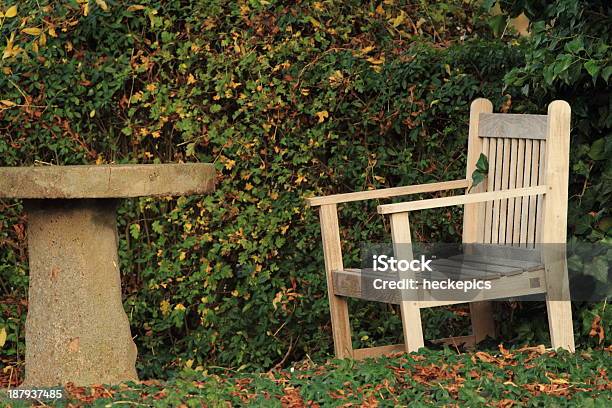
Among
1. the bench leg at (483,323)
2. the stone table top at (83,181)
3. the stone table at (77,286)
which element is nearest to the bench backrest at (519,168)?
the bench leg at (483,323)

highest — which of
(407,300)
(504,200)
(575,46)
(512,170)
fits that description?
(575,46)

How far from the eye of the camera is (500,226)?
16.6ft

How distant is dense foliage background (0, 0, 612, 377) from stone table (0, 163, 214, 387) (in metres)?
1.27

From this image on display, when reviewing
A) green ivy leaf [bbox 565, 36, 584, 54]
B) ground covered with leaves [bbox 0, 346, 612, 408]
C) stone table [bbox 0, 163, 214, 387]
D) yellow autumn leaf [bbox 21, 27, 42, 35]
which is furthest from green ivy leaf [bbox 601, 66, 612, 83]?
yellow autumn leaf [bbox 21, 27, 42, 35]

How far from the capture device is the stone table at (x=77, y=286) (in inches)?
181

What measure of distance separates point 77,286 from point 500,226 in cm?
188

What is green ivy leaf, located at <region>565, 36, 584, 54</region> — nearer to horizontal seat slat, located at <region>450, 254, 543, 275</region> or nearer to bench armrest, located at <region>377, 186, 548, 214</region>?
bench armrest, located at <region>377, 186, 548, 214</region>

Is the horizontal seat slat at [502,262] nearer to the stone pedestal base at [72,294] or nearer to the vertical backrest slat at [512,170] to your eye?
the vertical backrest slat at [512,170]

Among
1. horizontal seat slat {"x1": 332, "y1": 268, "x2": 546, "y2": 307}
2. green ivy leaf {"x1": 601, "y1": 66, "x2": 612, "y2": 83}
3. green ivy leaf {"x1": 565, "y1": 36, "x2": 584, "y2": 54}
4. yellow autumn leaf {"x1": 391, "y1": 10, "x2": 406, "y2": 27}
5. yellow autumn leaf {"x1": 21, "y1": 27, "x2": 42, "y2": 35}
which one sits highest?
yellow autumn leaf {"x1": 21, "y1": 27, "x2": 42, "y2": 35}

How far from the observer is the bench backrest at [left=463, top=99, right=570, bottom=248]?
4711mm

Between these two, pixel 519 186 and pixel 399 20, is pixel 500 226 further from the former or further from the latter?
pixel 399 20

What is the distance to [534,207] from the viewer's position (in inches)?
191

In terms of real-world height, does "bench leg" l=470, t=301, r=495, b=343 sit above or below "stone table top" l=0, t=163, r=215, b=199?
below

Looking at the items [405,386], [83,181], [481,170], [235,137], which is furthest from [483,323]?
[83,181]
